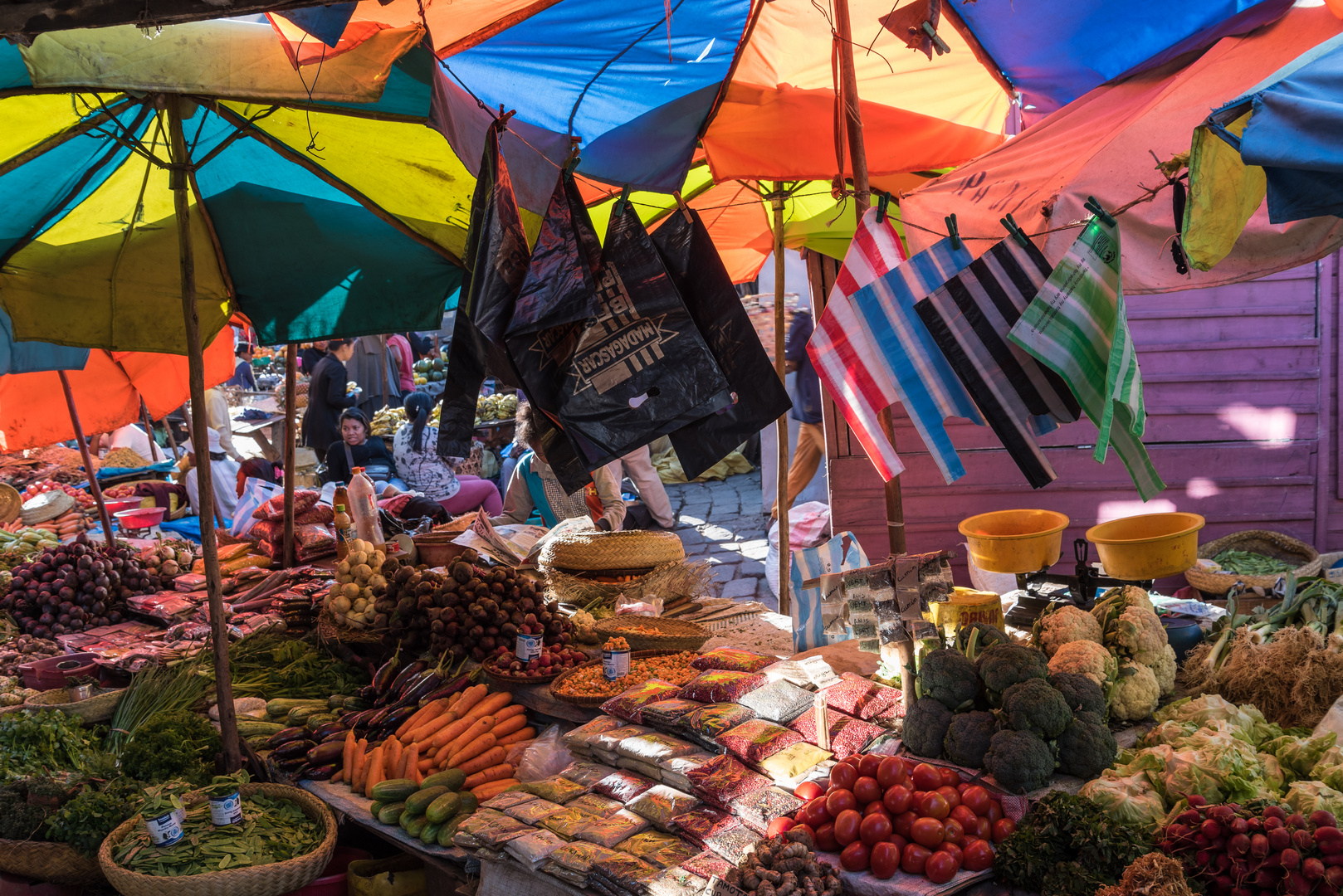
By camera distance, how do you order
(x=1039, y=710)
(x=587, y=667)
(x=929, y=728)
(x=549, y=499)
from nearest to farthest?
(x=1039, y=710), (x=929, y=728), (x=587, y=667), (x=549, y=499)

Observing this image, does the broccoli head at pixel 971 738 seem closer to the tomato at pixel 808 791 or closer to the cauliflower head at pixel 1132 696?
the tomato at pixel 808 791

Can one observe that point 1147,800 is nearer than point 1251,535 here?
Yes

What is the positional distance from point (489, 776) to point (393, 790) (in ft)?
1.32

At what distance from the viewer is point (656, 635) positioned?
4.32 m

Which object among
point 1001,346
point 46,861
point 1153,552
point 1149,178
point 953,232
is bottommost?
point 46,861

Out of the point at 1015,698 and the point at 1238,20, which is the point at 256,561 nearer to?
the point at 1015,698

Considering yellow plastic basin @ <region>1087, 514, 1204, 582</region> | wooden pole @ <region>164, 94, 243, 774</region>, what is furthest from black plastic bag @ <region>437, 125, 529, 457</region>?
yellow plastic basin @ <region>1087, 514, 1204, 582</region>

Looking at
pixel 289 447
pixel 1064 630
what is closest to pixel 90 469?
pixel 289 447

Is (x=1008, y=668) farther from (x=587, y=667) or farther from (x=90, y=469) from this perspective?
(x=90, y=469)

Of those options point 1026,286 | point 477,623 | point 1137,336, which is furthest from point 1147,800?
point 1137,336

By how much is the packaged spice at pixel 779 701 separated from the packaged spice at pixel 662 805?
47 cm

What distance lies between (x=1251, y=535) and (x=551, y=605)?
4762mm

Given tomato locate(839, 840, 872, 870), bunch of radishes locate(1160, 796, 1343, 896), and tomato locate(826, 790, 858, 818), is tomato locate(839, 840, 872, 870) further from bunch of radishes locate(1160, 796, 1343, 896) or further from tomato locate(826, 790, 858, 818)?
bunch of radishes locate(1160, 796, 1343, 896)

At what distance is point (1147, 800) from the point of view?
2.54 m
